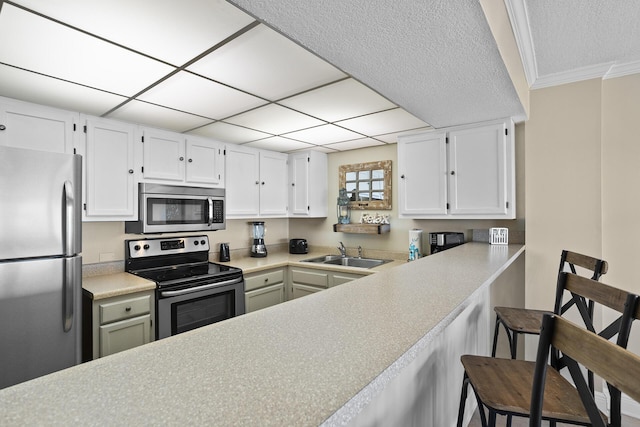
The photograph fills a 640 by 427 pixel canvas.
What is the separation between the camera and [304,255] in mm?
4031

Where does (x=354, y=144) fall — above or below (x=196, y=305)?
above

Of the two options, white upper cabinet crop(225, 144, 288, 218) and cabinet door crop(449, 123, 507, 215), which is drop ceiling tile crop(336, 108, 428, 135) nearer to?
cabinet door crop(449, 123, 507, 215)

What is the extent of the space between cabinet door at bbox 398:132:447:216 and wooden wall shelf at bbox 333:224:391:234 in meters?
0.58

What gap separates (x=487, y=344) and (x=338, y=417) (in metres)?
2.54

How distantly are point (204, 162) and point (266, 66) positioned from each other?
1.69 meters

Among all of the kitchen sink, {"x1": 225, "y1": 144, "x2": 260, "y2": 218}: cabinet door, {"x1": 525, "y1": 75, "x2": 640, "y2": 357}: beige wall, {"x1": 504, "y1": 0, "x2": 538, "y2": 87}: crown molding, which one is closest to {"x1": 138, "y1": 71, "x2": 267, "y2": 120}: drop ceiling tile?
{"x1": 225, "y1": 144, "x2": 260, "y2": 218}: cabinet door

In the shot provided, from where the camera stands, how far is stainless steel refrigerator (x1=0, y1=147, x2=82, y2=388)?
5.34ft

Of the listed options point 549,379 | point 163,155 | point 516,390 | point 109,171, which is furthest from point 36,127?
point 549,379

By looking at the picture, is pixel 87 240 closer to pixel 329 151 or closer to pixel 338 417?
pixel 329 151

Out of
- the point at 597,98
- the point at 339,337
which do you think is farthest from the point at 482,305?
the point at 339,337

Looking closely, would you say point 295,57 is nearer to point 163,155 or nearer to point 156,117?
point 156,117

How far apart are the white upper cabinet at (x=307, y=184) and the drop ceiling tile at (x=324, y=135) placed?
480 mm

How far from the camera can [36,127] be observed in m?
2.17

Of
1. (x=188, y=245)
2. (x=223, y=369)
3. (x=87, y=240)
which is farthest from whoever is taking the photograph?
(x=188, y=245)
